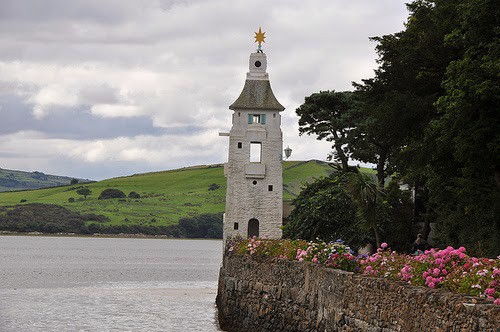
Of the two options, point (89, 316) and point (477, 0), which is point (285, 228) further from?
point (477, 0)

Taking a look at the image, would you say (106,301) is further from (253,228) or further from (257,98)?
(257,98)

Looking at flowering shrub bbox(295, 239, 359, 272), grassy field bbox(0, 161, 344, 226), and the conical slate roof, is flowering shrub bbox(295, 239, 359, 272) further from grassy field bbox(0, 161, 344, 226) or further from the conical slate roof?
grassy field bbox(0, 161, 344, 226)

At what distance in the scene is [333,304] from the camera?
1978 centimetres

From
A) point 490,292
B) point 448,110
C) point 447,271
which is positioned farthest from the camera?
point 448,110

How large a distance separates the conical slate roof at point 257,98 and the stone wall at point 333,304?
17437mm

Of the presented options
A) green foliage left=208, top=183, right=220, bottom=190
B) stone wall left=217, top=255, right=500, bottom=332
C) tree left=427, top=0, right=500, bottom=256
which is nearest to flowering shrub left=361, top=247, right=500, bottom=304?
stone wall left=217, top=255, right=500, bottom=332

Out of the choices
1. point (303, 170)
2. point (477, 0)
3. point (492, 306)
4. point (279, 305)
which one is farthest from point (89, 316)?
point (303, 170)

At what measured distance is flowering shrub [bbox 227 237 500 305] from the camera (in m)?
14.4

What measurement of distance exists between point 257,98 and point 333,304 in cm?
3186

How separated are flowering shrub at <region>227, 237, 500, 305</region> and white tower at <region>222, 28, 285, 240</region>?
81.8ft

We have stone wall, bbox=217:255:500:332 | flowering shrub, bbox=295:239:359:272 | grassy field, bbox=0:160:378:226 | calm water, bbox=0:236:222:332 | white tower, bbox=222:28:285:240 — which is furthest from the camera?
grassy field, bbox=0:160:378:226

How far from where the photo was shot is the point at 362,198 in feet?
129

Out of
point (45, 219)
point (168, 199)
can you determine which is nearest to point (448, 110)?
point (45, 219)

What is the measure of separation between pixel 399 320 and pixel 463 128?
14.8m
